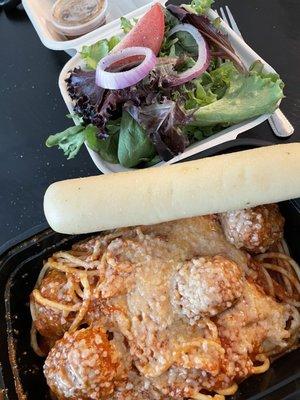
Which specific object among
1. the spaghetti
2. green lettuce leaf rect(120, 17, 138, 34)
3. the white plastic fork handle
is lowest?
the white plastic fork handle

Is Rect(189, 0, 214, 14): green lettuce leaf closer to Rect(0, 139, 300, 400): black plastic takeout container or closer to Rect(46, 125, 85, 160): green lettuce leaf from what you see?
Rect(46, 125, 85, 160): green lettuce leaf

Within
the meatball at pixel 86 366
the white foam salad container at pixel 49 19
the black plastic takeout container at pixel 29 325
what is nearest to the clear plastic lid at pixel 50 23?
the white foam salad container at pixel 49 19

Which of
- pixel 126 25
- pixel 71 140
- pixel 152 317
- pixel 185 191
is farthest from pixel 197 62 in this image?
pixel 152 317

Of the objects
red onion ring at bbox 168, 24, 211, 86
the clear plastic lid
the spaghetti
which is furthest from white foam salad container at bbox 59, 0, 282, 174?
the spaghetti

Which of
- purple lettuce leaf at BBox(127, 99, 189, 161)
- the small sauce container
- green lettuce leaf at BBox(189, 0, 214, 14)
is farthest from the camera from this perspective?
the small sauce container

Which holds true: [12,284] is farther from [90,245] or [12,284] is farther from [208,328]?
[208,328]

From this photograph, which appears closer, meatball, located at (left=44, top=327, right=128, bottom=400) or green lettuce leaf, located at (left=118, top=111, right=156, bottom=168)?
meatball, located at (left=44, top=327, right=128, bottom=400)
